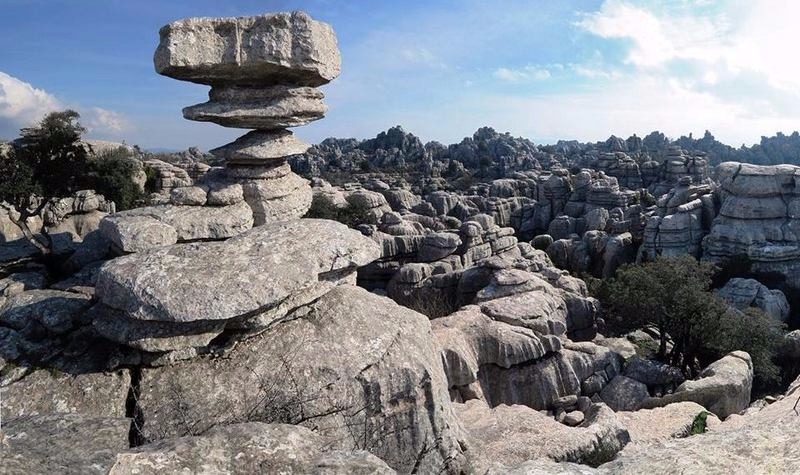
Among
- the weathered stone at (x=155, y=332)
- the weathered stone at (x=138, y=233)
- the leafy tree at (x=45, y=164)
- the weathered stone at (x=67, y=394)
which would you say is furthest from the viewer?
the leafy tree at (x=45, y=164)

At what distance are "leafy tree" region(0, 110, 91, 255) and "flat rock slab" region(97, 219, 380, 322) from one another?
983 cm

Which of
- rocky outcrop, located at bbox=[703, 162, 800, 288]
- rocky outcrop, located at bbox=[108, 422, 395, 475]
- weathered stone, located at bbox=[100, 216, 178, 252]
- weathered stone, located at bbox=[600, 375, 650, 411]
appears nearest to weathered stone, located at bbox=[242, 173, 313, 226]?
weathered stone, located at bbox=[100, 216, 178, 252]

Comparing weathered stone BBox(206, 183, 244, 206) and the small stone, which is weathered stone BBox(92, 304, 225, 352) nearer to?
weathered stone BBox(206, 183, 244, 206)

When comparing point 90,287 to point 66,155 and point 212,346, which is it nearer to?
point 212,346

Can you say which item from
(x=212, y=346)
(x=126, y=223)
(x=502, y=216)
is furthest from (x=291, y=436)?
(x=502, y=216)

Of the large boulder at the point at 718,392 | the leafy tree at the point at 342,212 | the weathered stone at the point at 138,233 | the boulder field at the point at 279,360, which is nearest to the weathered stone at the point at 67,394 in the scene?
the boulder field at the point at 279,360

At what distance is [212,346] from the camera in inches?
265

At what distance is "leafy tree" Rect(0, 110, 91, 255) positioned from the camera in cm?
1401

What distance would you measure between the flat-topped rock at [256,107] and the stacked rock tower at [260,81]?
21mm

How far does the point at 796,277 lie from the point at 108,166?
36199 mm

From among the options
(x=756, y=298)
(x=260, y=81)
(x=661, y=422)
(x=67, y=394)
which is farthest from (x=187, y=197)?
(x=756, y=298)

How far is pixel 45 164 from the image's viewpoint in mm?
14820

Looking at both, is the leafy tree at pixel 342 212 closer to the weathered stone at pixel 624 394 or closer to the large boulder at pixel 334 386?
the weathered stone at pixel 624 394

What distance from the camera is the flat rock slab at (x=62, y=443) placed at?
10.8 ft
